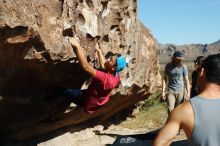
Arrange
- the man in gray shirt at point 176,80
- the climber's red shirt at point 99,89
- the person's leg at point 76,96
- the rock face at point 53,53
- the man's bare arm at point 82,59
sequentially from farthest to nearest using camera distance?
the man in gray shirt at point 176,80 → the person's leg at point 76,96 → the climber's red shirt at point 99,89 → the man's bare arm at point 82,59 → the rock face at point 53,53

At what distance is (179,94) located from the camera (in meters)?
10.5

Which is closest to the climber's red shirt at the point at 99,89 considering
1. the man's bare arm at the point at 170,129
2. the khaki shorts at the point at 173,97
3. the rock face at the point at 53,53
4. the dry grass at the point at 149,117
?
the rock face at the point at 53,53

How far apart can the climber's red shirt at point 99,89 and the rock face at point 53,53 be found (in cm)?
60

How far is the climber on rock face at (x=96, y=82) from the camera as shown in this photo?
6.99m

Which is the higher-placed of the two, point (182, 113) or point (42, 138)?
point (182, 113)

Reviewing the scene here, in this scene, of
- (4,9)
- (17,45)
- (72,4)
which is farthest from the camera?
(72,4)

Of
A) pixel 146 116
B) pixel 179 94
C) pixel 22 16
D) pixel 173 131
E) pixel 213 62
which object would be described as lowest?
pixel 146 116

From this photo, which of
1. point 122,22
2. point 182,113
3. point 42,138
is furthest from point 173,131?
point 42,138

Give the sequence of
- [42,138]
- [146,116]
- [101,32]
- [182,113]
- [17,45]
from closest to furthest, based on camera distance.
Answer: [182,113] → [17,45] → [101,32] → [42,138] → [146,116]

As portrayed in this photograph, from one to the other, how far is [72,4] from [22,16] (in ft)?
3.54

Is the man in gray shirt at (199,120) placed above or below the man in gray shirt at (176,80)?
above

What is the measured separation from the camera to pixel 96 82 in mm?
7184

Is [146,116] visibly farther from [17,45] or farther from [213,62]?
[213,62]

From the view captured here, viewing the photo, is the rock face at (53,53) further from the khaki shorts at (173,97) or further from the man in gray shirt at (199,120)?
the man in gray shirt at (199,120)
